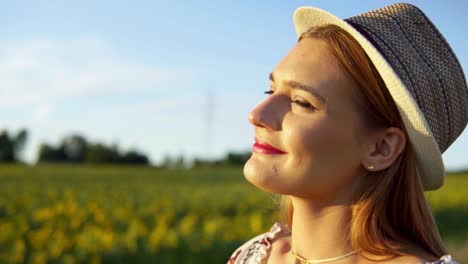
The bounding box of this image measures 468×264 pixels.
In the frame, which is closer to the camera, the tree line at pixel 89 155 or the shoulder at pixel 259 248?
the shoulder at pixel 259 248

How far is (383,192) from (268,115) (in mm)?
A: 390

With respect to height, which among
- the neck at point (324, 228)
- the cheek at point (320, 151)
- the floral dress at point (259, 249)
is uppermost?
the cheek at point (320, 151)

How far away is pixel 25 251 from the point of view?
5.95 metres

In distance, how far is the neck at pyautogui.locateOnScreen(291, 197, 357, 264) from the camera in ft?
6.94

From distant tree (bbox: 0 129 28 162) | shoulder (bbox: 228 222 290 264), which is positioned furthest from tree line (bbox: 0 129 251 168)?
shoulder (bbox: 228 222 290 264)

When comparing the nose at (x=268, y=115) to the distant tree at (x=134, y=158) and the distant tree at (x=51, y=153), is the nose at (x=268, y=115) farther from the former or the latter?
the distant tree at (x=51, y=153)

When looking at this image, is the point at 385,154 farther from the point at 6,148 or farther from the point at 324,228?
the point at 6,148

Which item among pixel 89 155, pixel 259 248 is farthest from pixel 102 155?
pixel 259 248

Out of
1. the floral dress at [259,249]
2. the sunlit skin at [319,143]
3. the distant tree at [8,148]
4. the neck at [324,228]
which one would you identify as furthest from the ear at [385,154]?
the distant tree at [8,148]

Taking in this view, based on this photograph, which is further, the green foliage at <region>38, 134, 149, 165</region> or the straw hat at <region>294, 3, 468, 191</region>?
the green foliage at <region>38, 134, 149, 165</region>

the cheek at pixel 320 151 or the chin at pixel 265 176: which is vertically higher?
the cheek at pixel 320 151

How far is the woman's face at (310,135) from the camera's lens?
2.00 meters

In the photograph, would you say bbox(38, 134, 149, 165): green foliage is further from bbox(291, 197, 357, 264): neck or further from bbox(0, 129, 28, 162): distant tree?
bbox(291, 197, 357, 264): neck

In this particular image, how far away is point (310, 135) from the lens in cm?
199
